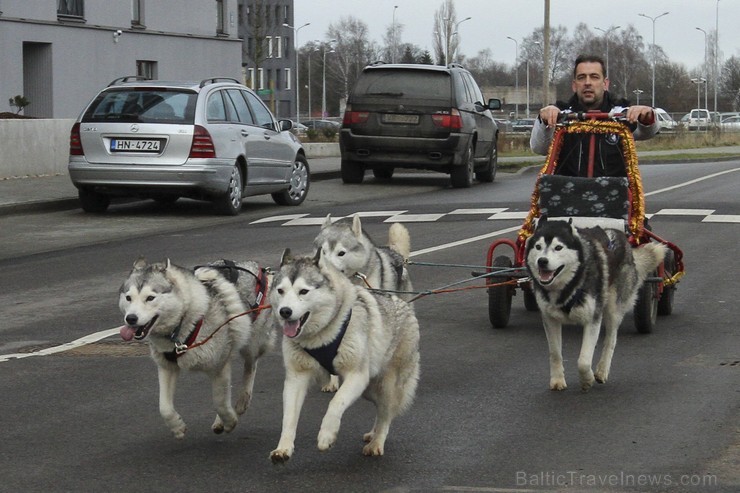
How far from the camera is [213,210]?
19703mm

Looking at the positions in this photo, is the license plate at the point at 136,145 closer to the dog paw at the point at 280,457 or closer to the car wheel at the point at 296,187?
the car wheel at the point at 296,187

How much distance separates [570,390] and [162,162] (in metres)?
11.4

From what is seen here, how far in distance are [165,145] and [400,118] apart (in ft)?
23.0

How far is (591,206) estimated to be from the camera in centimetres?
902

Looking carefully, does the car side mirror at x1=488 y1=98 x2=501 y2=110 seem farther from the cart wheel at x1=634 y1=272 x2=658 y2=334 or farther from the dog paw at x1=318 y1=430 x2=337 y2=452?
the dog paw at x1=318 y1=430 x2=337 y2=452

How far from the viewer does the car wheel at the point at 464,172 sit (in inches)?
977

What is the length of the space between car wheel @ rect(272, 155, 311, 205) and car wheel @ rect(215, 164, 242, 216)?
1.79 meters

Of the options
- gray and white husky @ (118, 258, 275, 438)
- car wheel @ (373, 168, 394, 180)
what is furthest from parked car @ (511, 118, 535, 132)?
gray and white husky @ (118, 258, 275, 438)

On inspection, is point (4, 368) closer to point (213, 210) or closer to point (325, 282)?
point (325, 282)

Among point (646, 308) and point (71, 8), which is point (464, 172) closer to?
point (646, 308)

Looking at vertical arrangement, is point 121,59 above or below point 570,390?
above

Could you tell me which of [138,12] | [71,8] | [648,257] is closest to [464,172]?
[648,257]

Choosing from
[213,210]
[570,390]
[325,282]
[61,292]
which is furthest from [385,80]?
[325,282]

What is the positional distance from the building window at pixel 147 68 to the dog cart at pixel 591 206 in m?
31.3
